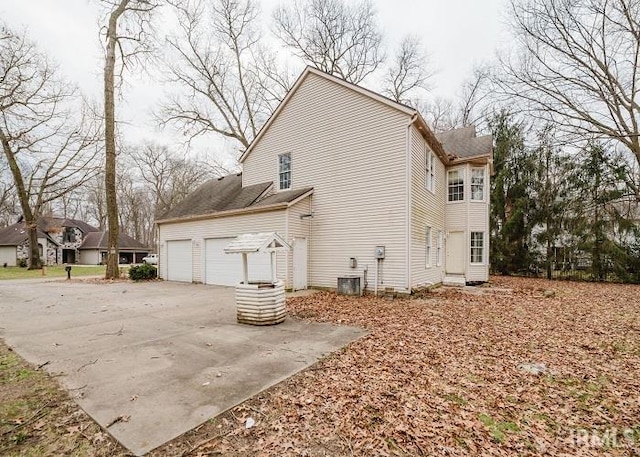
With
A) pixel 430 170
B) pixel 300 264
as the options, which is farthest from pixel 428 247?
pixel 300 264

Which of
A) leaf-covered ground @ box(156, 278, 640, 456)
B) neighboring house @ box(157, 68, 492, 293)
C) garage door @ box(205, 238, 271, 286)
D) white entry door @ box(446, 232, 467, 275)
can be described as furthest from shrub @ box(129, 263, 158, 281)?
white entry door @ box(446, 232, 467, 275)

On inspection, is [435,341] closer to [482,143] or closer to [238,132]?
[482,143]

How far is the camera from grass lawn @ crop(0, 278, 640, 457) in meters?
2.70

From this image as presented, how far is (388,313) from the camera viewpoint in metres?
7.85

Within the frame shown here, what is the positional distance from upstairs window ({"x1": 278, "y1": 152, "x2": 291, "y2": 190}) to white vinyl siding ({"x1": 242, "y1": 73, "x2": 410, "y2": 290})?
1.35 ft

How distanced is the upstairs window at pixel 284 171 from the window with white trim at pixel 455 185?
26.3 feet

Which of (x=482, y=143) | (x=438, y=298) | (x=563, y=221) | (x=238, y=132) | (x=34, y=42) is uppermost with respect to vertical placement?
(x=34, y=42)

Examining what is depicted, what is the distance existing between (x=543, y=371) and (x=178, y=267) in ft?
50.5

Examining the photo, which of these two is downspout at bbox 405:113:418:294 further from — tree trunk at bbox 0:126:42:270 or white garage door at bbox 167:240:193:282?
tree trunk at bbox 0:126:42:270

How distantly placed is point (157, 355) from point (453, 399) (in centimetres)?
433

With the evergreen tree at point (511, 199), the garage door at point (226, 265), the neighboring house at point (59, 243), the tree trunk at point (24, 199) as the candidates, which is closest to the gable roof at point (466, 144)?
the evergreen tree at point (511, 199)

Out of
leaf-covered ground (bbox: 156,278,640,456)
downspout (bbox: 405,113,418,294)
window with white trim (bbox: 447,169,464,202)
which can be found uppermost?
window with white trim (bbox: 447,169,464,202)

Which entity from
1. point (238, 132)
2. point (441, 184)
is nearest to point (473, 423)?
point (441, 184)

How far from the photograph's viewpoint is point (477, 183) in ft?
47.9
